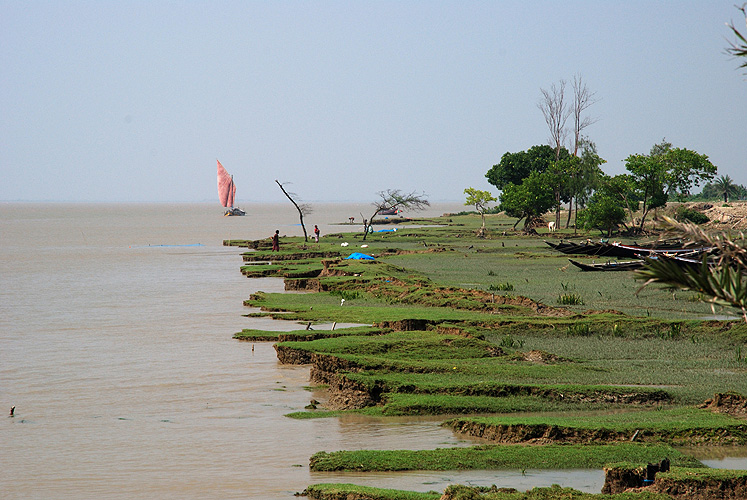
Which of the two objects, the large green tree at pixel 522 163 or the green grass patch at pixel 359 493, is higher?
the large green tree at pixel 522 163

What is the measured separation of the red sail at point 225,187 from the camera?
5620 inches

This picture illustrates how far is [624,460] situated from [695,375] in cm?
571

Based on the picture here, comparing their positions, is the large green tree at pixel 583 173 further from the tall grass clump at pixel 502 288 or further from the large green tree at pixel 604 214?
the tall grass clump at pixel 502 288

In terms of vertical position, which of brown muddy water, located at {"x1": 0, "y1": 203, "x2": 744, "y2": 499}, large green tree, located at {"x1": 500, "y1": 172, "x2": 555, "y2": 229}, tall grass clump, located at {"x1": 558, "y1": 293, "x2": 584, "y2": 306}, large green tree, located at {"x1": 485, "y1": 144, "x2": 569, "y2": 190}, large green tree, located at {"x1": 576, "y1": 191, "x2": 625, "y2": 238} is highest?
large green tree, located at {"x1": 485, "y1": 144, "x2": 569, "y2": 190}

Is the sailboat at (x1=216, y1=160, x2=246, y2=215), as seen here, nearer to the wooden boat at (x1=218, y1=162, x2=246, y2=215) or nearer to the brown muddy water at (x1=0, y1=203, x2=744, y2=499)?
the wooden boat at (x1=218, y1=162, x2=246, y2=215)

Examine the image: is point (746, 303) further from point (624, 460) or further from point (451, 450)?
point (451, 450)

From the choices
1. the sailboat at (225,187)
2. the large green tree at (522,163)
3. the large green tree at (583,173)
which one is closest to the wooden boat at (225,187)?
the sailboat at (225,187)

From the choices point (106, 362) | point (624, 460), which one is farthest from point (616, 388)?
point (106, 362)

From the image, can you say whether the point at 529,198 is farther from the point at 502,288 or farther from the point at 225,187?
the point at 225,187

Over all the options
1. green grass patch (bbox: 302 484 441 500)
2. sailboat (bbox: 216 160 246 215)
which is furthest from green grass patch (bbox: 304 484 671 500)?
sailboat (bbox: 216 160 246 215)

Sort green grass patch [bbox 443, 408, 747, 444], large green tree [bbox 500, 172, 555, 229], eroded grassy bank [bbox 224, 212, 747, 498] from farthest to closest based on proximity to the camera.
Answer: large green tree [bbox 500, 172, 555, 229] → eroded grassy bank [bbox 224, 212, 747, 498] → green grass patch [bbox 443, 408, 747, 444]

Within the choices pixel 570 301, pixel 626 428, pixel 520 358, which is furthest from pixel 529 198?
pixel 626 428

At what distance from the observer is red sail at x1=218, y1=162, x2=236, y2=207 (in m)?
143

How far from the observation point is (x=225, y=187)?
146 meters
